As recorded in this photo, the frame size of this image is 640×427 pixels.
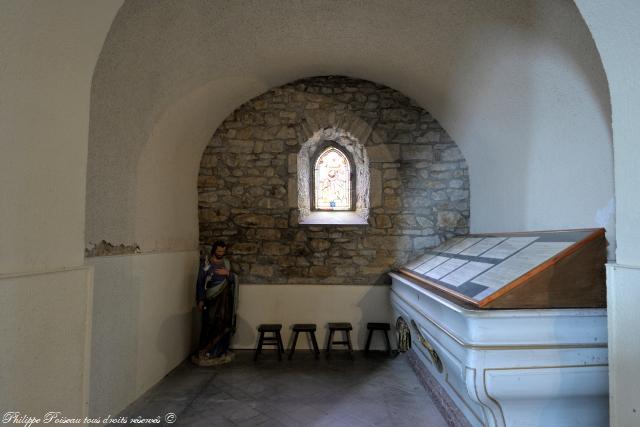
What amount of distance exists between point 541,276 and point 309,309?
341 cm

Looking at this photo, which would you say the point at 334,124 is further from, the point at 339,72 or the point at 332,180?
the point at 332,180

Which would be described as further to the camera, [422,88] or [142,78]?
[422,88]

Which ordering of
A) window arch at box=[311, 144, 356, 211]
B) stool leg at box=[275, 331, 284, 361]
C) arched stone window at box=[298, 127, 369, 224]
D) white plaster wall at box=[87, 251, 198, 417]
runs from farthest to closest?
window arch at box=[311, 144, 356, 211], arched stone window at box=[298, 127, 369, 224], stool leg at box=[275, 331, 284, 361], white plaster wall at box=[87, 251, 198, 417]

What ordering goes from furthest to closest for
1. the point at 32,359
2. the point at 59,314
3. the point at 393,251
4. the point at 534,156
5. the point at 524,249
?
the point at 393,251, the point at 534,156, the point at 524,249, the point at 59,314, the point at 32,359

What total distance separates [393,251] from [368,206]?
2.20 feet

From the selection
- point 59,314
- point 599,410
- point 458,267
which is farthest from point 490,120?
point 59,314

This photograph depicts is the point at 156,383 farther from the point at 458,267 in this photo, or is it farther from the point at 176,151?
the point at 458,267

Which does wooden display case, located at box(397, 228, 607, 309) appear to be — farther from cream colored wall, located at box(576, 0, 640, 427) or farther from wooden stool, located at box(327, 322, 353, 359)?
wooden stool, located at box(327, 322, 353, 359)

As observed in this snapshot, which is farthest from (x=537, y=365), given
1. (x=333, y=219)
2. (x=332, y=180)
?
(x=332, y=180)

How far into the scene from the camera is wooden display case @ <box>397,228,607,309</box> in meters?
2.27

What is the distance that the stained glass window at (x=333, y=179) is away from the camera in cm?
595

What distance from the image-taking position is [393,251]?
5.29 meters

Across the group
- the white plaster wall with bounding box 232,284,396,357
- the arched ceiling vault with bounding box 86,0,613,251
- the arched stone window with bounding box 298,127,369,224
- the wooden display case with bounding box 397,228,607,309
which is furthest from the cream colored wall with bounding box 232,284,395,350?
the wooden display case with bounding box 397,228,607,309

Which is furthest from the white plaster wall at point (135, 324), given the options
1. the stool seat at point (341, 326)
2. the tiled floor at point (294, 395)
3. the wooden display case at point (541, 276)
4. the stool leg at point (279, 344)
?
the wooden display case at point (541, 276)
